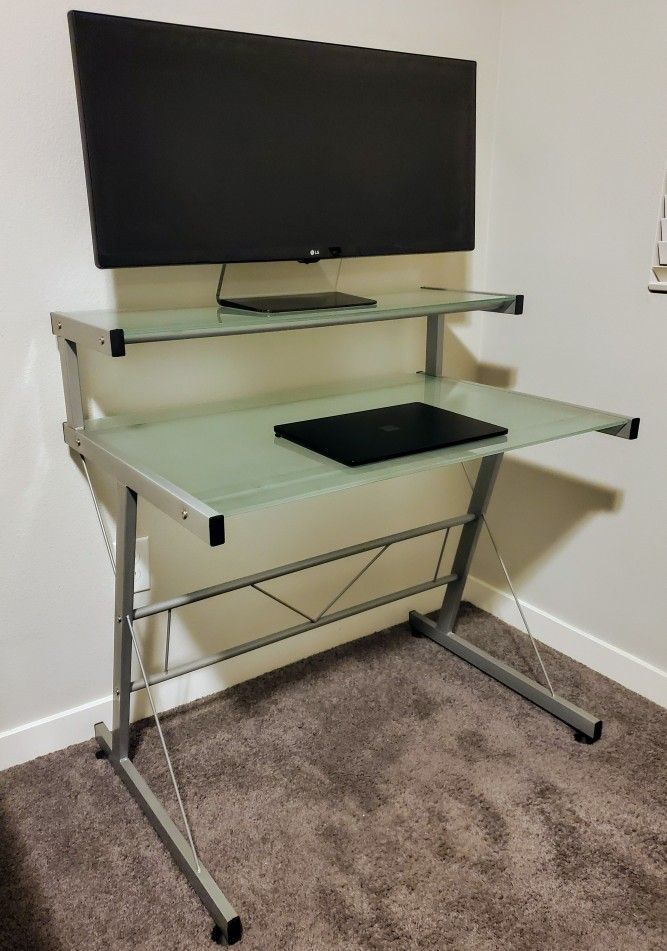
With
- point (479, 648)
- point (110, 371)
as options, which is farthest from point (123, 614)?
point (479, 648)

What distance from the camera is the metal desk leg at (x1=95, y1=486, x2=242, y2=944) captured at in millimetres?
1235

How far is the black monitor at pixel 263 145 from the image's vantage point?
123cm

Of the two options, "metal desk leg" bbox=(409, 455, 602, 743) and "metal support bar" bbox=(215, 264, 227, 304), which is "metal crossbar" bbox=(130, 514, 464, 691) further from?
"metal support bar" bbox=(215, 264, 227, 304)

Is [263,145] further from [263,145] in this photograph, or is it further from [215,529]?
[215,529]

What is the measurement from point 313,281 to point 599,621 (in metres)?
1.10

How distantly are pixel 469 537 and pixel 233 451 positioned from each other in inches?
33.6

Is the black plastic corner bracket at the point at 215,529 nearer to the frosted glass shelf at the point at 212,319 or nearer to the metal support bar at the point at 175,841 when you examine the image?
the frosted glass shelf at the point at 212,319

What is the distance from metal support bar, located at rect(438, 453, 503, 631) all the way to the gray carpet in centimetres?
19

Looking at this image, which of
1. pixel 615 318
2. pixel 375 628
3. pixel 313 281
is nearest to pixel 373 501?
pixel 375 628

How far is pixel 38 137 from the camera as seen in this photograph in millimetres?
1315

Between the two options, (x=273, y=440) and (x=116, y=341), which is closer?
(x=116, y=341)

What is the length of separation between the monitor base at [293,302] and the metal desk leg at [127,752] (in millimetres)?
421

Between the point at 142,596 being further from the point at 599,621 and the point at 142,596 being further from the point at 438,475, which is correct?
the point at 599,621

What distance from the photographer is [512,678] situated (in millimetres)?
1849
